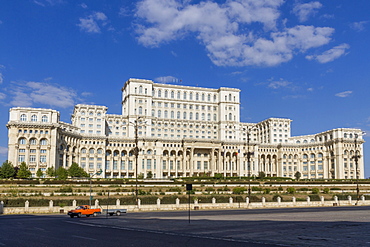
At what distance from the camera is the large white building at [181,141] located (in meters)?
142

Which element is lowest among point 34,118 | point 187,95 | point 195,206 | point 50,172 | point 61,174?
point 195,206

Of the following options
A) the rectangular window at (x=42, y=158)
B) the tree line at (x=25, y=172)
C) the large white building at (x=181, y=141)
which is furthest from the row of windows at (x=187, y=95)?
the tree line at (x=25, y=172)

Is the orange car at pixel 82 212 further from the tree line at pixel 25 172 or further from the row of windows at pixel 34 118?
the row of windows at pixel 34 118

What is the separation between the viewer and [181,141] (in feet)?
495

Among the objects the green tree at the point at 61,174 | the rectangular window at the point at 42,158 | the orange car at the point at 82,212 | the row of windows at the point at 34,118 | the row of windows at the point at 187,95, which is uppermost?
the row of windows at the point at 187,95

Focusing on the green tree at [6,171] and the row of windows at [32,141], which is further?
the row of windows at [32,141]

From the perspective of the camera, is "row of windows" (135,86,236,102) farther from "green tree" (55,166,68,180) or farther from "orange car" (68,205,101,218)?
"orange car" (68,205,101,218)

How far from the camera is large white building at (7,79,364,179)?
142 metres

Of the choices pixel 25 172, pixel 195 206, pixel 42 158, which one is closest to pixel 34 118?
pixel 42 158

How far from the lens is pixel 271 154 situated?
165 meters

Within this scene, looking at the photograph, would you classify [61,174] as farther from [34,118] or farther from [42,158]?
[34,118]

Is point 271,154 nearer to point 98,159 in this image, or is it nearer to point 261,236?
point 98,159

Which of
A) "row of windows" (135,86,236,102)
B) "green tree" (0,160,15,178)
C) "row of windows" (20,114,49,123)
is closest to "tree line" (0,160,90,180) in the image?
"green tree" (0,160,15,178)

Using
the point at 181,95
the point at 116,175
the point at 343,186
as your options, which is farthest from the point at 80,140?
the point at 343,186
